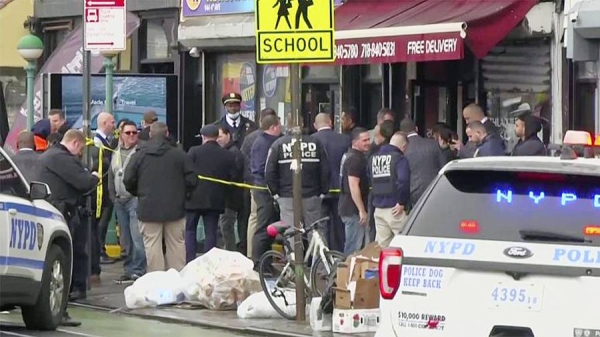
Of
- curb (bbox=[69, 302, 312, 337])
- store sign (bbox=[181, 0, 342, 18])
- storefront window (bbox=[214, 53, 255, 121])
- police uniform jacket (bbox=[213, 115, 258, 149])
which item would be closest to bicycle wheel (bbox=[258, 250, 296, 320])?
Answer: curb (bbox=[69, 302, 312, 337])

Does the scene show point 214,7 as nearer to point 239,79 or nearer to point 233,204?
point 239,79

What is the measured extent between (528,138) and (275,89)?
747 centimetres

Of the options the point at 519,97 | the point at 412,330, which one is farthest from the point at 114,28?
the point at 412,330

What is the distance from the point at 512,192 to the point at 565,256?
1.51ft

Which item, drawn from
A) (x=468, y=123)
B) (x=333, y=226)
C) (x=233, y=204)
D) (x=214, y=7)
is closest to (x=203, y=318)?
(x=333, y=226)

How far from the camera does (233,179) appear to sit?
17.5 m

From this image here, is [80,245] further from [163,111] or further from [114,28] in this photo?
[163,111]

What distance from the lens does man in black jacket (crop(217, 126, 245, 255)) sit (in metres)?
17.6

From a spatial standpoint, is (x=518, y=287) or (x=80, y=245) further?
(x=80, y=245)

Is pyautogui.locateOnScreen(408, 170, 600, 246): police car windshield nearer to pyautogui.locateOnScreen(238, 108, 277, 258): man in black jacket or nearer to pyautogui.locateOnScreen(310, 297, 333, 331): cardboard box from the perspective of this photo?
pyautogui.locateOnScreen(310, 297, 333, 331): cardboard box

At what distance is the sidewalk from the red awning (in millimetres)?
4338

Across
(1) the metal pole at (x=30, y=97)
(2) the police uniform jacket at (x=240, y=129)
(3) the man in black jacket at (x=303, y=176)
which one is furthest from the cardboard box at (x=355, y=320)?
(1) the metal pole at (x=30, y=97)

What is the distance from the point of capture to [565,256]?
7449 mm

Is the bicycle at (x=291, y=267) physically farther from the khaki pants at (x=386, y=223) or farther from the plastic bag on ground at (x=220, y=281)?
the khaki pants at (x=386, y=223)
